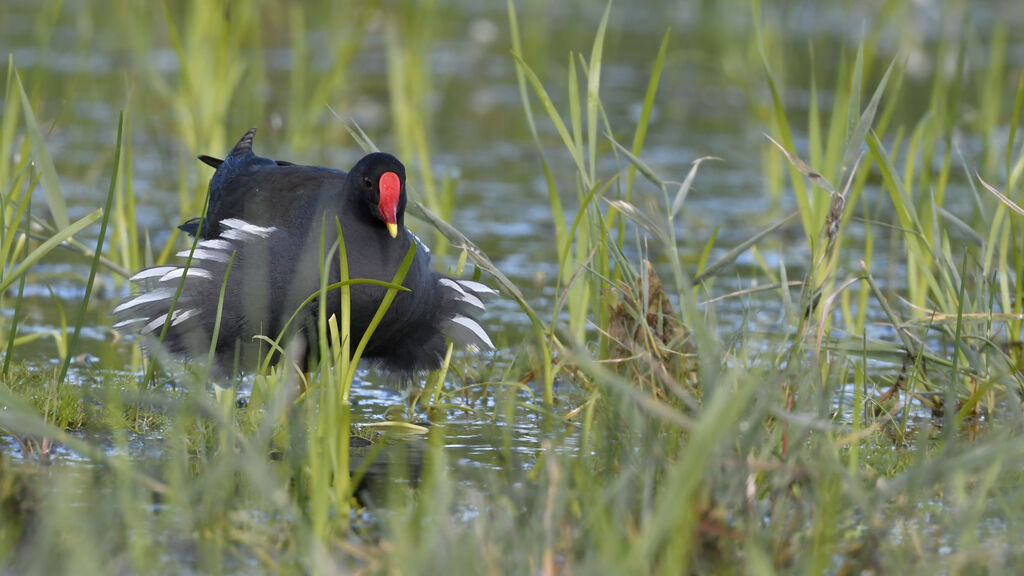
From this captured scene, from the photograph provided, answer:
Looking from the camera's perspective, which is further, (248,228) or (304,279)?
(248,228)

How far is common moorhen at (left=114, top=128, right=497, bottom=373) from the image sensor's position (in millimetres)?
3639

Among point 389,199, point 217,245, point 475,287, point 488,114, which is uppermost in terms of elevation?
point 488,114

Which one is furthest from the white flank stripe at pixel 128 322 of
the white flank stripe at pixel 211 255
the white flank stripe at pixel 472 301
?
the white flank stripe at pixel 472 301

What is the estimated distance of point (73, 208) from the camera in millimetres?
6488

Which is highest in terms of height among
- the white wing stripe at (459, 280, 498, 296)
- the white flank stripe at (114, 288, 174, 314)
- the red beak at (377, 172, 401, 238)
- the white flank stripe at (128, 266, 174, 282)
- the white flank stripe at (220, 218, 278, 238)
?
the red beak at (377, 172, 401, 238)

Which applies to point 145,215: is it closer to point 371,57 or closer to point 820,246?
point 820,246

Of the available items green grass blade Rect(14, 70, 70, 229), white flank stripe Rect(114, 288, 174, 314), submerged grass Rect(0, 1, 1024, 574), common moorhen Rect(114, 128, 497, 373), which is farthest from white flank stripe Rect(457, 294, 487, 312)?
green grass blade Rect(14, 70, 70, 229)

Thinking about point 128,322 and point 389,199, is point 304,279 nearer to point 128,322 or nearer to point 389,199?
point 389,199

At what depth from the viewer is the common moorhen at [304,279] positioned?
143 inches

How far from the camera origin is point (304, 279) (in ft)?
11.7

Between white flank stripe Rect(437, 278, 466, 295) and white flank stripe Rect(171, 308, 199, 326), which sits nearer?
white flank stripe Rect(171, 308, 199, 326)

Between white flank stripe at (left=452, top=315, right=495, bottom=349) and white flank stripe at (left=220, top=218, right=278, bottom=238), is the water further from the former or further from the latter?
white flank stripe at (left=220, top=218, right=278, bottom=238)

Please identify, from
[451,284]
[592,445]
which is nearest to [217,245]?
[451,284]

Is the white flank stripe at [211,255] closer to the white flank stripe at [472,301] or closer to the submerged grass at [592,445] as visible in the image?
the submerged grass at [592,445]
